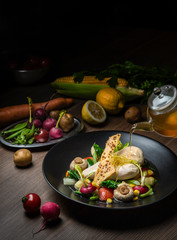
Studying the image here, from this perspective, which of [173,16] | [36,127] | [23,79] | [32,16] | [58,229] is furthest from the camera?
[173,16]

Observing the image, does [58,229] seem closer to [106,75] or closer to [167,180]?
[167,180]

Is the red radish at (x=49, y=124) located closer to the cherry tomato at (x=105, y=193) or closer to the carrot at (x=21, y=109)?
the carrot at (x=21, y=109)

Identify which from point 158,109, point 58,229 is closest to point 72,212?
point 58,229

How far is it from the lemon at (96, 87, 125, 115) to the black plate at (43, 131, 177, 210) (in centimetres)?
39

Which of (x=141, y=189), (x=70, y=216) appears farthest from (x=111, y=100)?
(x=70, y=216)

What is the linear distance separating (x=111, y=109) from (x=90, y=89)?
0.31 m

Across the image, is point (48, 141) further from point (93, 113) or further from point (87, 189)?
point (87, 189)

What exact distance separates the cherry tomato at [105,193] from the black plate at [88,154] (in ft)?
0.10

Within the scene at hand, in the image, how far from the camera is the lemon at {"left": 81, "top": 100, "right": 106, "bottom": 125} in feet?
7.56

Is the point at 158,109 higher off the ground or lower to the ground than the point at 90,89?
higher

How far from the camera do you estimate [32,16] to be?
13.1ft

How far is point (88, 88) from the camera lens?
2.64 metres

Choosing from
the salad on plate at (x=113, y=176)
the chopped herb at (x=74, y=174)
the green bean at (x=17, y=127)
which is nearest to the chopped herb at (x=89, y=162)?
the salad on plate at (x=113, y=176)

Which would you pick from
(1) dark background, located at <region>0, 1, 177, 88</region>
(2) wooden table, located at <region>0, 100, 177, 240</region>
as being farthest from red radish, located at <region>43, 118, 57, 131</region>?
(1) dark background, located at <region>0, 1, 177, 88</region>
